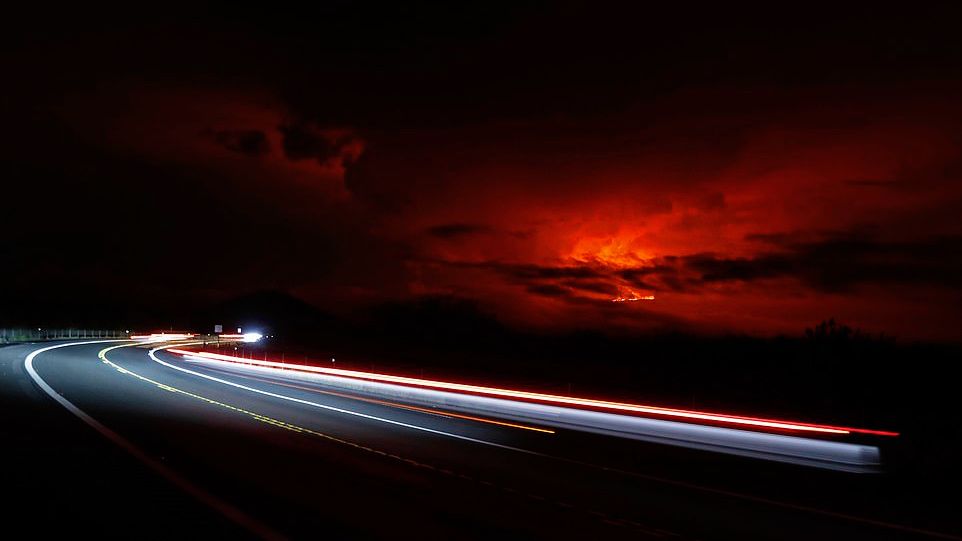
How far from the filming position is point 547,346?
133125mm

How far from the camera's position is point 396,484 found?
13266mm

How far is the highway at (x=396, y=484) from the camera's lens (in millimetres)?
10302

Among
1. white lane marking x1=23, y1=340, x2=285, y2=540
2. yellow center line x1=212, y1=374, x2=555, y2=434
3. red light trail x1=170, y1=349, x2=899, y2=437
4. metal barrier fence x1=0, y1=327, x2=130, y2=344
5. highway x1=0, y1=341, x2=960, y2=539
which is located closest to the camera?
white lane marking x1=23, y1=340, x2=285, y2=540

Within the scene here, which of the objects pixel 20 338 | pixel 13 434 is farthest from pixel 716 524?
pixel 20 338

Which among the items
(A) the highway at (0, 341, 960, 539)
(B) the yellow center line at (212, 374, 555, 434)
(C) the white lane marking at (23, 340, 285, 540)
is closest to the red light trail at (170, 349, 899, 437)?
(A) the highway at (0, 341, 960, 539)

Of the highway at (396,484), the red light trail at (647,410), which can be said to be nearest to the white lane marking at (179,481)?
the highway at (396,484)

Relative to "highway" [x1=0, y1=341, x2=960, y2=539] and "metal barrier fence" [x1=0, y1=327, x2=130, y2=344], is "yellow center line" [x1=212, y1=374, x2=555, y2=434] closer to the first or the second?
"highway" [x1=0, y1=341, x2=960, y2=539]

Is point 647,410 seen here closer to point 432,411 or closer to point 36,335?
point 432,411

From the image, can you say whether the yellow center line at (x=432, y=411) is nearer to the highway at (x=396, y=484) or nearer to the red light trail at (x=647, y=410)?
the highway at (x=396, y=484)

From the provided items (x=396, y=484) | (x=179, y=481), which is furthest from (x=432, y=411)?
(x=179, y=481)

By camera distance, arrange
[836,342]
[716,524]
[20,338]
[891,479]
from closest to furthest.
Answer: [716,524] < [891,479] < [20,338] < [836,342]

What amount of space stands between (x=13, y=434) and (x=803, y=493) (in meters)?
15.1

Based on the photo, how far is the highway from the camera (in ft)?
33.8

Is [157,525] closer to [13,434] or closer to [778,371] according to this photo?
[13,434]
